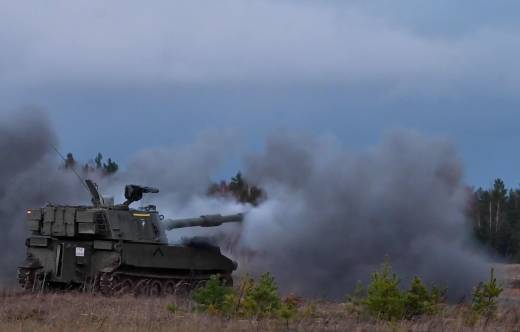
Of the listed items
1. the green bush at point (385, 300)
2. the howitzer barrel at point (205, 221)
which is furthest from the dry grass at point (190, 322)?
the howitzer barrel at point (205, 221)

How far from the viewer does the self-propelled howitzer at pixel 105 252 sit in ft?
80.6

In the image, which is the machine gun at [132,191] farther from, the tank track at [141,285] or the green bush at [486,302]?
the green bush at [486,302]

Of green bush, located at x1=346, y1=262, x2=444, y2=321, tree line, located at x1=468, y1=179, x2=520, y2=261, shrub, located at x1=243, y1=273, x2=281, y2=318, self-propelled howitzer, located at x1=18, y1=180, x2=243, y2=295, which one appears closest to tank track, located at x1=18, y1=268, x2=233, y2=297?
self-propelled howitzer, located at x1=18, y1=180, x2=243, y2=295

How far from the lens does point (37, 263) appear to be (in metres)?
25.3

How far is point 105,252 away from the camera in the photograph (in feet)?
81.0

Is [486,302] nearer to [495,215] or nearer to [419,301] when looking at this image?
[419,301]

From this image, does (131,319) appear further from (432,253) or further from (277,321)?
(432,253)

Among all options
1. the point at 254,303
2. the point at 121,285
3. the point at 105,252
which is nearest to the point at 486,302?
the point at 254,303

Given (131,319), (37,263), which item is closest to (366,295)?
(131,319)

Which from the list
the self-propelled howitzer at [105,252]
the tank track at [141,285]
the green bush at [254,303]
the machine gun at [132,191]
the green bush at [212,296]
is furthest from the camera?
the machine gun at [132,191]

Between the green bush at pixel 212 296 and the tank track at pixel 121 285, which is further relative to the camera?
the tank track at pixel 121 285

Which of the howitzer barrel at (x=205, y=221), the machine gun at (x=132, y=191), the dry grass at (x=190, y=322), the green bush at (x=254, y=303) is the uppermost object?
the machine gun at (x=132, y=191)

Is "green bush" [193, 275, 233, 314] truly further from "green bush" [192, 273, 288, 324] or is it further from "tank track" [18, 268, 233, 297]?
"tank track" [18, 268, 233, 297]

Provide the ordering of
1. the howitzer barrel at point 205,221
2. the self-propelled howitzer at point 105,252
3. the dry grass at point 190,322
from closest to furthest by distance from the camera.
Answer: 1. the dry grass at point 190,322
2. the self-propelled howitzer at point 105,252
3. the howitzer barrel at point 205,221
